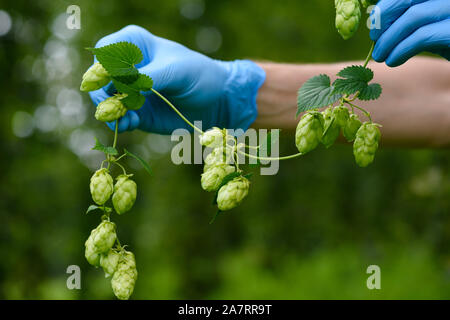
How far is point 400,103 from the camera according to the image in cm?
171

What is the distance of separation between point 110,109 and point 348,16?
1.63 ft

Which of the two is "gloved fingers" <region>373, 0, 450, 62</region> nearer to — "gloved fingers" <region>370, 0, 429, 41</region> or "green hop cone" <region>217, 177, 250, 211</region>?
"gloved fingers" <region>370, 0, 429, 41</region>

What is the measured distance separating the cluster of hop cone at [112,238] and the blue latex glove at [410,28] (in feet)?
1.97

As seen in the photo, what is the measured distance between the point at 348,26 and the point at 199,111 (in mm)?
870

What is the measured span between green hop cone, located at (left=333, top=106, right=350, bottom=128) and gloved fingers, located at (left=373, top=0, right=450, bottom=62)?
19cm

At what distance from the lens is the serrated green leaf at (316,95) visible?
83 cm

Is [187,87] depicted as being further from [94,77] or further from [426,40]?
[426,40]

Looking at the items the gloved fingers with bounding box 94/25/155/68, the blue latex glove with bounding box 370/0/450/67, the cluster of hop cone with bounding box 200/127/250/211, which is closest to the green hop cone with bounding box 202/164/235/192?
the cluster of hop cone with bounding box 200/127/250/211

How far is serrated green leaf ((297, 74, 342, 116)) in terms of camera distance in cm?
83

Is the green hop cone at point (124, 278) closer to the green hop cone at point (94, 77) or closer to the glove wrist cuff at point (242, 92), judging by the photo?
the green hop cone at point (94, 77)

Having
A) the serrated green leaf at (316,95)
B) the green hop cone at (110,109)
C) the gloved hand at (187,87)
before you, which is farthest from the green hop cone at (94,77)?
the serrated green leaf at (316,95)

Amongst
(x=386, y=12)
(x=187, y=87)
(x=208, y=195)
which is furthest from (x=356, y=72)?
(x=208, y=195)

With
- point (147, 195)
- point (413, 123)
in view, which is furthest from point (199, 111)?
point (147, 195)

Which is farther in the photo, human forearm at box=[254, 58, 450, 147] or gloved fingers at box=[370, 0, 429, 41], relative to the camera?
human forearm at box=[254, 58, 450, 147]
